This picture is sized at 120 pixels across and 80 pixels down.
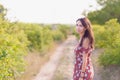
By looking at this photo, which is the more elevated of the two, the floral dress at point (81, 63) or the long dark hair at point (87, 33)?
the long dark hair at point (87, 33)

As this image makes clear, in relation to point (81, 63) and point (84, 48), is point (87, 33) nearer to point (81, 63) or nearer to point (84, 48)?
point (84, 48)

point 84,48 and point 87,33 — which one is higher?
point 87,33

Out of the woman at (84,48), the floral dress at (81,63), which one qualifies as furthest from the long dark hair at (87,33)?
the floral dress at (81,63)

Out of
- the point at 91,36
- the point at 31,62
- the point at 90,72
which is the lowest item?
the point at 31,62

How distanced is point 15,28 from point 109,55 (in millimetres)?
5160

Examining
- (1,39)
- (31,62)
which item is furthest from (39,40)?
(1,39)

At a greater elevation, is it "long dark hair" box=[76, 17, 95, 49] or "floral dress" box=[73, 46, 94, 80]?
"long dark hair" box=[76, 17, 95, 49]

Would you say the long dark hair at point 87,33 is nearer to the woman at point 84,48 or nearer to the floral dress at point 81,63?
the woman at point 84,48

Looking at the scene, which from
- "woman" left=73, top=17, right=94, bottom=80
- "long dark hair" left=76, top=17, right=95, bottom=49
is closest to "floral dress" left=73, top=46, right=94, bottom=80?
"woman" left=73, top=17, right=94, bottom=80

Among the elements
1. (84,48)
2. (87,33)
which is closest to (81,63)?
(84,48)

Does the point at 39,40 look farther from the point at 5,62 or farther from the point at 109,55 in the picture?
the point at 5,62

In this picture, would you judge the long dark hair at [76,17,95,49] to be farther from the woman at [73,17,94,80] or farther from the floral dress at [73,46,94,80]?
the floral dress at [73,46,94,80]

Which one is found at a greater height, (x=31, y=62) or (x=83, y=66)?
(x=83, y=66)

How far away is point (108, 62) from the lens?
1471 centimetres
